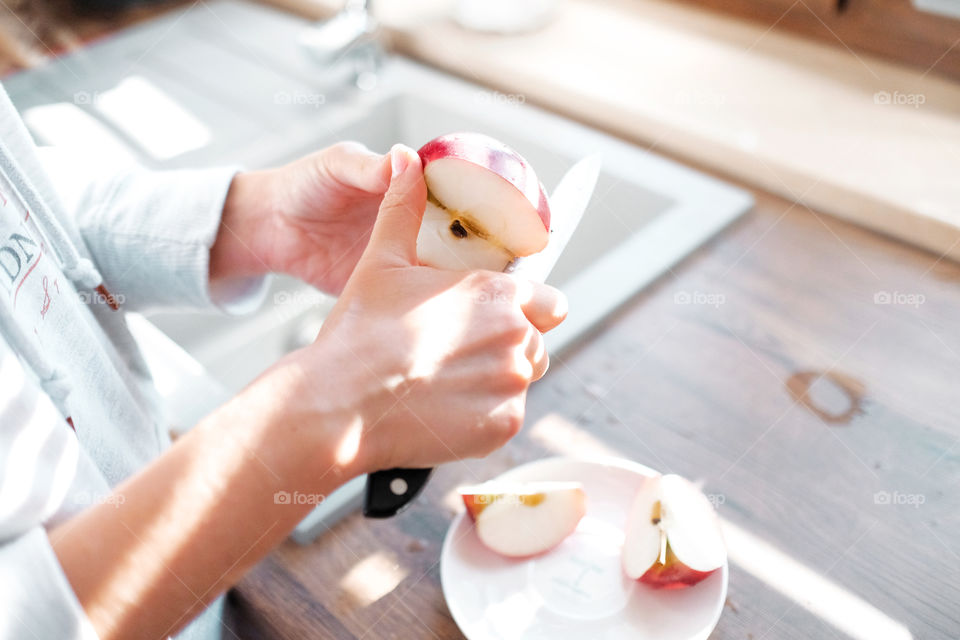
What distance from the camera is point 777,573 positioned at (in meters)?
0.60

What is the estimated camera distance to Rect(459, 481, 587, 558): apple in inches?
23.3

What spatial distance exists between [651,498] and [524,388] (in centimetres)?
16

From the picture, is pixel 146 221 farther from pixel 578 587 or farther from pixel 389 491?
pixel 578 587

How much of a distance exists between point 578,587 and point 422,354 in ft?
0.81

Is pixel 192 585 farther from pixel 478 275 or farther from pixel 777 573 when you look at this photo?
pixel 777 573

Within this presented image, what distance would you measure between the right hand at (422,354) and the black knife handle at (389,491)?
0.01m

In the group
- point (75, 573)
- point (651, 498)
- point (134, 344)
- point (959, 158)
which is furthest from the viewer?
point (959, 158)

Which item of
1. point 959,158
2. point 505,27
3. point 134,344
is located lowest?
point 959,158

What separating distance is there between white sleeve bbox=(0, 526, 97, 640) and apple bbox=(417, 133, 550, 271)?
323mm

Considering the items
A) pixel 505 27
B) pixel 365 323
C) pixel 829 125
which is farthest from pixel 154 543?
pixel 505 27

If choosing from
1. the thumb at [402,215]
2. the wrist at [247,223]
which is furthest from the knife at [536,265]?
the wrist at [247,223]

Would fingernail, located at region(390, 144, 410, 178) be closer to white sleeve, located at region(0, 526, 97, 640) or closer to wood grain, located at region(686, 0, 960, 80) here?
white sleeve, located at region(0, 526, 97, 640)

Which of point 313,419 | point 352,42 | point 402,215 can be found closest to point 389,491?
point 313,419

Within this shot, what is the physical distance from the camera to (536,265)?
592mm
